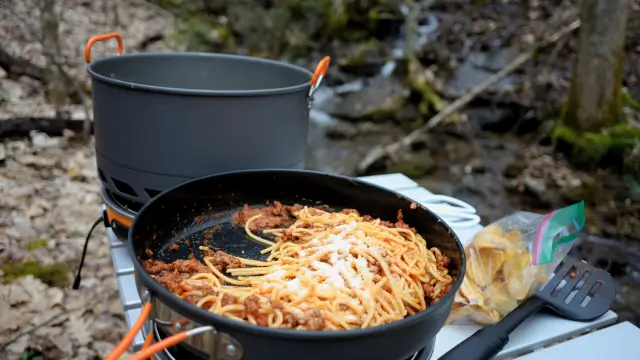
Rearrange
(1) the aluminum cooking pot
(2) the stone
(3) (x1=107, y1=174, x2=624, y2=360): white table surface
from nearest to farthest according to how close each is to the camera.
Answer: (3) (x1=107, y1=174, x2=624, y2=360): white table surface, (1) the aluminum cooking pot, (2) the stone

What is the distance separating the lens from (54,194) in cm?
368

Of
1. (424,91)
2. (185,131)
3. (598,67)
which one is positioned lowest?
(424,91)

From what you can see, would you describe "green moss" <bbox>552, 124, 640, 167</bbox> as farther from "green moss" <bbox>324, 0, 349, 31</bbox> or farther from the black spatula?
"green moss" <bbox>324, 0, 349, 31</bbox>

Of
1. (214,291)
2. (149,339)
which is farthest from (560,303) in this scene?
(149,339)

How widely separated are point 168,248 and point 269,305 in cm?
52

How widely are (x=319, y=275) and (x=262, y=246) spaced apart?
0.36 m

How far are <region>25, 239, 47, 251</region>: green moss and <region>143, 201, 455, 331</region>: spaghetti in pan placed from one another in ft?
6.61

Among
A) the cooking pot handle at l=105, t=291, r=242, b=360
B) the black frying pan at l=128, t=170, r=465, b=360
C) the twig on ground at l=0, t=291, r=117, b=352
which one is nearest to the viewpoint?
the cooking pot handle at l=105, t=291, r=242, b=360

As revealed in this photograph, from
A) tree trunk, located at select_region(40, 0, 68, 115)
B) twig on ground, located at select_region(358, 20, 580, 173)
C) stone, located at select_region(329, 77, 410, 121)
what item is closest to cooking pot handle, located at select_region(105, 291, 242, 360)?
tree trunk, located at select_region(40, 0, 68, 115)

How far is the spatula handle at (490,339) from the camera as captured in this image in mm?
1405

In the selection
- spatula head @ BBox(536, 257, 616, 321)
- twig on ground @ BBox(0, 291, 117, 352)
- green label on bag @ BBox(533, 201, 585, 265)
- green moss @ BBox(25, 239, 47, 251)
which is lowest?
twig on ground @ BBox(0, 291, 117, 352)

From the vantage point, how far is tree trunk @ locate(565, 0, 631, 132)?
5.06m

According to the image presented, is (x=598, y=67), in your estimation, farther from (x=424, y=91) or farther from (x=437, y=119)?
(x=424, y=91)

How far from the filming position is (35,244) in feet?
10.3
